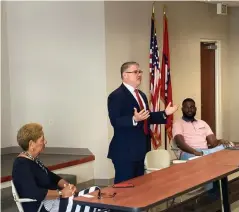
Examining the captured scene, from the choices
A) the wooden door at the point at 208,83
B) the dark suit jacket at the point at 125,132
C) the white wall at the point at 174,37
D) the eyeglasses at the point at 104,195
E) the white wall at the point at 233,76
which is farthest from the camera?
the white wall at the point at 233,76

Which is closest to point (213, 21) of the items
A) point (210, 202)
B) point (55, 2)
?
point (55, 2)

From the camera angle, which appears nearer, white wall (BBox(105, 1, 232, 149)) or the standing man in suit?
the standing man in suit

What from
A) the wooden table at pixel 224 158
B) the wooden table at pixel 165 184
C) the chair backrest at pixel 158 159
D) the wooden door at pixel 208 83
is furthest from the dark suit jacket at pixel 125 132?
the wooden door at pixel 208 83

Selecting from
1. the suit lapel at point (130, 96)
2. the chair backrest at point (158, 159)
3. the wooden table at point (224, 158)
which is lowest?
the chair backrest at point (158, 159)

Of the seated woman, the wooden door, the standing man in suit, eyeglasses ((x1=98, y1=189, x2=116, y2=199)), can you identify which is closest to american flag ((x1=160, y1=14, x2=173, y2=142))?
the wooden door

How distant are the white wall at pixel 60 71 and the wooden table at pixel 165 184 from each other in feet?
7.48

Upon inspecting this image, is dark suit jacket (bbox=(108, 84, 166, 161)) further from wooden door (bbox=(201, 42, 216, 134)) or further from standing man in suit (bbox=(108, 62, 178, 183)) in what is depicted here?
wooden door (bbox=(201, 42, 216, 134))

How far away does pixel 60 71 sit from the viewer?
19.5 ft

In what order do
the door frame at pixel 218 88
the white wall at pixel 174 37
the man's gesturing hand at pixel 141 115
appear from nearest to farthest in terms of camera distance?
the man's gesturing hand at pixel 141 115, the white wall at pixel 174 37, the door frame at pixel 218 88

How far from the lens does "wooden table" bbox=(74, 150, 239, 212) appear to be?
2.50 meters

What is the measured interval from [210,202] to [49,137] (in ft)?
8.52

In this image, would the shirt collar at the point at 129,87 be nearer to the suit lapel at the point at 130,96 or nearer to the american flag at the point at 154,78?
the suit lapel at the point at 130,96

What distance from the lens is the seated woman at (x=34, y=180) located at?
283 centimetres

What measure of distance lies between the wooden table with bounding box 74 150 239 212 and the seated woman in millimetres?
287
